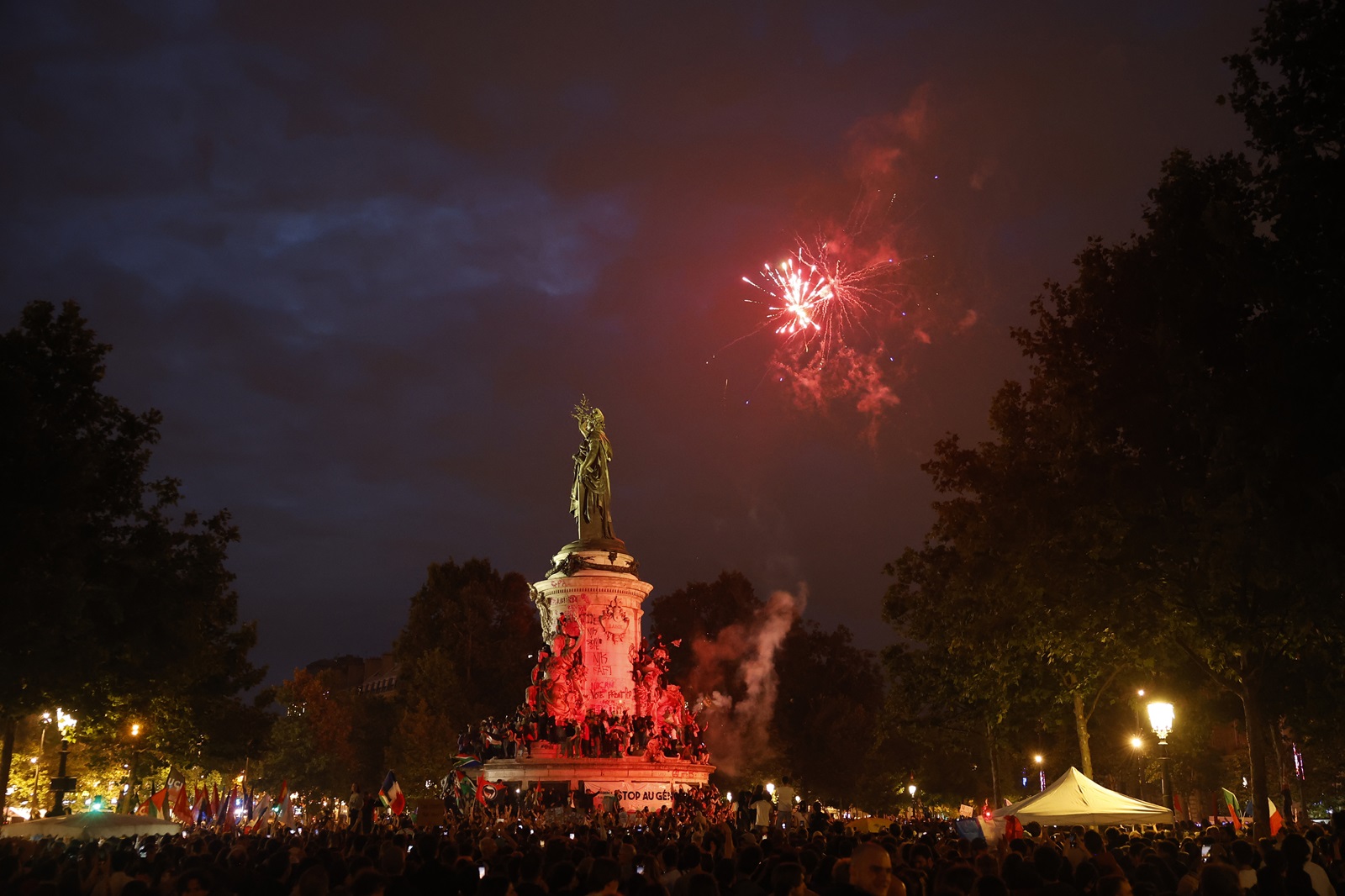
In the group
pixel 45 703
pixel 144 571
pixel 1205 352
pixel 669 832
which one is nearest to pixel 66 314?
pixel 144 571

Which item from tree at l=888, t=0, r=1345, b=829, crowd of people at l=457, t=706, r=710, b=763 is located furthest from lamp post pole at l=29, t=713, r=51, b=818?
tree at l=888, t=0, r=1345, b=829

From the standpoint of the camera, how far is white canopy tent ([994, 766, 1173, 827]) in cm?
2117

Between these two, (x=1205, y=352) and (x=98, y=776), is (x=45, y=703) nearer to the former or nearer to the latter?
(x=98, y=776)

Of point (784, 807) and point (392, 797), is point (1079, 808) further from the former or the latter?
point (392, 797)

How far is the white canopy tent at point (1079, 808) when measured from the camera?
21.2m

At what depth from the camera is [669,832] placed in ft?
78.6

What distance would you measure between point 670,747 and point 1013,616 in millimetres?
22125

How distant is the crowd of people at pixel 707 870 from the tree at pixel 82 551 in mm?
9291

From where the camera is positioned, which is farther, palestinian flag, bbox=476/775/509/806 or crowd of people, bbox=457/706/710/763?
crowd of people, bbox=457/706/710/763

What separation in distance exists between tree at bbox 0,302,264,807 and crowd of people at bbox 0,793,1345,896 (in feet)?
30.5

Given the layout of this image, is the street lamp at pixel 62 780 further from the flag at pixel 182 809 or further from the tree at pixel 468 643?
the tree at pixel 468 643

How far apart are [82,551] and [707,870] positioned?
21.3 m

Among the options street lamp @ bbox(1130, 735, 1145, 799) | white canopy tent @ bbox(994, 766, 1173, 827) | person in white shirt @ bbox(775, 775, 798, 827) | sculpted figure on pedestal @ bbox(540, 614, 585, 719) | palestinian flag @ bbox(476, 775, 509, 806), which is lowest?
street lamp @ bbox(1130, 735, 1145, 799)

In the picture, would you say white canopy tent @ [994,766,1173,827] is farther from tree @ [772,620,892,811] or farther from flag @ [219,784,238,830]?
tree @ [772,620,892,811]
